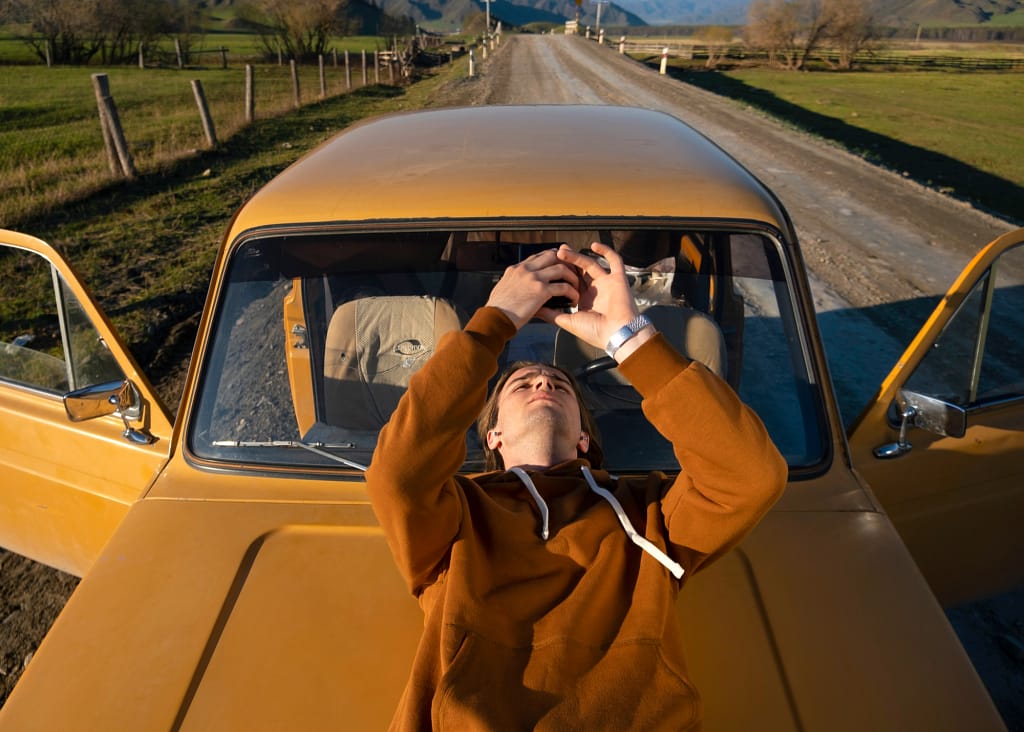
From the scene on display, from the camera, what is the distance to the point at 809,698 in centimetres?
150

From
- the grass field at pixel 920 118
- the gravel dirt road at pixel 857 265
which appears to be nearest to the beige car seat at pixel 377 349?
the gravel dirt road at pixel 857 265

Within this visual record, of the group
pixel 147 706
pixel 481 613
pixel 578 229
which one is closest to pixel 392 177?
pixel 578 229

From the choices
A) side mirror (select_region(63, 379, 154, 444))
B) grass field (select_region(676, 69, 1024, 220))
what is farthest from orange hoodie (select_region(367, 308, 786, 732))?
grass field (select_region(676, 69, 1024, 220))

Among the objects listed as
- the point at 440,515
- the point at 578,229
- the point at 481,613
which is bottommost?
the point at 481,613

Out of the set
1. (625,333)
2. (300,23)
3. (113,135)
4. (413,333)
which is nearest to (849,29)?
(300,23)

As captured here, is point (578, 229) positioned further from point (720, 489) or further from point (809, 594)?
point (809, 594)

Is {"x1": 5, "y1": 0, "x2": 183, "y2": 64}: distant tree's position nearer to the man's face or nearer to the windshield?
the windshield

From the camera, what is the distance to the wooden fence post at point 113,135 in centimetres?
971

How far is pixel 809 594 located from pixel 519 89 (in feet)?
72.0

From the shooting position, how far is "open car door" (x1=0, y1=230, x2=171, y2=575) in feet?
6.91

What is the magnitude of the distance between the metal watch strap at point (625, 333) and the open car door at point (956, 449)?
917 millimetres

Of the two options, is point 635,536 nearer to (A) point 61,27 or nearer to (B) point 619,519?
(B) point 619,519

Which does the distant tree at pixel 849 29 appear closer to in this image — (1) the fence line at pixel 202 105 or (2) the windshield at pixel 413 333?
(1) the fence line at pixel 202 105

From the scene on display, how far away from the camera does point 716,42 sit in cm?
5500
